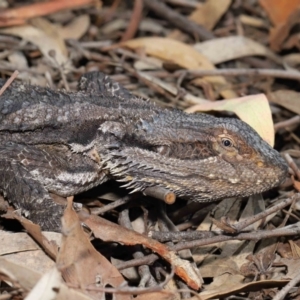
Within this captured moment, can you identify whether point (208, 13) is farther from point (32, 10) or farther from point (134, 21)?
point (32, 10)

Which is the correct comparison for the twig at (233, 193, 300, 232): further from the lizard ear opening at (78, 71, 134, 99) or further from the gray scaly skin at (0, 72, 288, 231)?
the lizard ear opening at (78, 71, 134, 99)

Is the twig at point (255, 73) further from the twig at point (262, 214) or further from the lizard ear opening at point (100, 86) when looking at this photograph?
the twig at point (262, 214)

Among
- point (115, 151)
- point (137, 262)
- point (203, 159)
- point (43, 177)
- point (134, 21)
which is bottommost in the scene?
point (137, 262)

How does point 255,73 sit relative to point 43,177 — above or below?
above

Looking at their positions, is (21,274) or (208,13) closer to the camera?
(21,274)

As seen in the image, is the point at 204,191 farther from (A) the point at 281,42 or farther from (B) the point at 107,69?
(A) the point at 281,42

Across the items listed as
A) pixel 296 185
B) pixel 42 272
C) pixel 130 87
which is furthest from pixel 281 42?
pixel 42 272

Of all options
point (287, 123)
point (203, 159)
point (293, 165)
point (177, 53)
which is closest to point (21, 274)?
point (203, 159)
